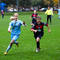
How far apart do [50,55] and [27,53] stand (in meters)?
1.02

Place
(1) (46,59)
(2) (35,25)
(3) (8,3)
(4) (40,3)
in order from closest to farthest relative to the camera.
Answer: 1. (1) (46,59)
2. (2) (35,25)
3. (3) (8,3)
4. (4) (40,3)

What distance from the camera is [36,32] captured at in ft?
37.9

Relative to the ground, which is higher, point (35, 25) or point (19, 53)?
point (35, 25)

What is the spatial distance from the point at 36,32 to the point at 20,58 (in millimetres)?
1778

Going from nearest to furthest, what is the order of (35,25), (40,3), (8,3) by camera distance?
(35,25) → (8,3) → (40,3)

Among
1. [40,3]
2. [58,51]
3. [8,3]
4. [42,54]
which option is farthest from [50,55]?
[40,3]

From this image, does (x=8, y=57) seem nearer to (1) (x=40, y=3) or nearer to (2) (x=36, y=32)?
(2) (x=36, y=32)

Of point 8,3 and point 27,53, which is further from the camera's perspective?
point 8,3

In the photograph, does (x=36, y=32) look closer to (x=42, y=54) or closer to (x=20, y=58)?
(x=42, y=54)

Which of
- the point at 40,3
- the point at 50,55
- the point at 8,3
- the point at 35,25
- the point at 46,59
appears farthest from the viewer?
the point at 40,3

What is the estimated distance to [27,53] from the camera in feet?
37.0

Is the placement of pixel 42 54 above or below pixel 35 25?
below

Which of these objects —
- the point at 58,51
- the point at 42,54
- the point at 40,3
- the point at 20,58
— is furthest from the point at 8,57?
the point at 40,3

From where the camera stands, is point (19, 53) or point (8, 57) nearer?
point (8, 57)
